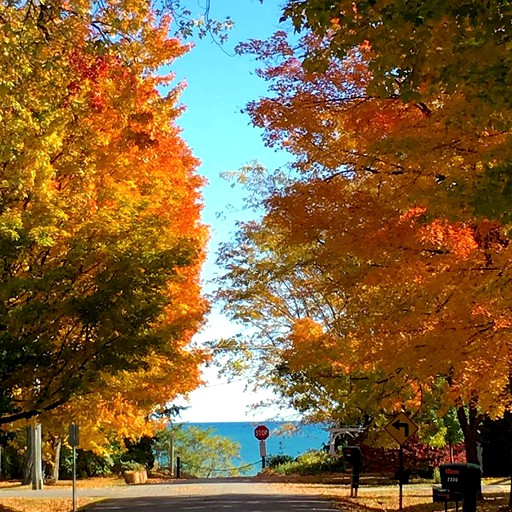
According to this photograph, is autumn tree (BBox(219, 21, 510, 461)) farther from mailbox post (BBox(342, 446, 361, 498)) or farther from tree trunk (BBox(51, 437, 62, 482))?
tree trunk (BBox(51, 437, 62, 482))

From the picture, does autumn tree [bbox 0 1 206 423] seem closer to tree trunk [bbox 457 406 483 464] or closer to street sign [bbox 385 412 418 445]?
street sign [bbox 385 412 418 445]

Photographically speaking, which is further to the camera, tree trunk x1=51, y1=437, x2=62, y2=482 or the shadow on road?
tree trunk x1=51, y1=437, x2=62, y2=482

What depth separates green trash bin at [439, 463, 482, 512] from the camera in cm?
1155

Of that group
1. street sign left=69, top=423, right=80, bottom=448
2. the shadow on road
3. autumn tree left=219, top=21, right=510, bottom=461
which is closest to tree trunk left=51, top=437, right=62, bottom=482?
the shadow on road

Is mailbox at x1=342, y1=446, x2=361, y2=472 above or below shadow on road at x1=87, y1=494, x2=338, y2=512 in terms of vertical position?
above

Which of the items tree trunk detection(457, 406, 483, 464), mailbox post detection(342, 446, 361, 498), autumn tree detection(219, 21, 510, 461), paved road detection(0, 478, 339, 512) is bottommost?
paved road detection(0, 478, 339, 512)

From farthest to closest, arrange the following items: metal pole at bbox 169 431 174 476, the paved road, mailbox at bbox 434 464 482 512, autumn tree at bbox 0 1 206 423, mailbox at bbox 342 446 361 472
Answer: metal pole at bbox 169 431 174 476 < mailbox at bbox 342 446 361 472 < the paved road < autumn tree at bbox 0 1 206 423 < mailbox at bbox 434 464 482 512

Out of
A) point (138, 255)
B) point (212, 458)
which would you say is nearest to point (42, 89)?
point (138, 255)

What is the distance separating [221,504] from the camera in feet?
59.5

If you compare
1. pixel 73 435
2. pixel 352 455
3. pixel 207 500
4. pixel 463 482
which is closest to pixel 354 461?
pixel 352 455

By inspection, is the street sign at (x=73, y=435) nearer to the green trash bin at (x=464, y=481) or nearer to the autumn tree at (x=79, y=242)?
the autumn tree at (x=79, y=242)

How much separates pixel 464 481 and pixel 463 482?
1.0 inches

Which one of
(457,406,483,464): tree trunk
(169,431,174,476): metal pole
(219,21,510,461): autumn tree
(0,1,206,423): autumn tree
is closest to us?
(219,21,510,461): autumn tree

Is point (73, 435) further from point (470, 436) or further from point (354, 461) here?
point (470, 436)
